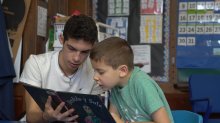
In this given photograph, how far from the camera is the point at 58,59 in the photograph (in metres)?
1.83

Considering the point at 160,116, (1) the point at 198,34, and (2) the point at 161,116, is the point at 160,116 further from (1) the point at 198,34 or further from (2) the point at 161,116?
(1) the point at 198,34

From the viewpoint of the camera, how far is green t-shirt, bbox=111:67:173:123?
1311 millimetres

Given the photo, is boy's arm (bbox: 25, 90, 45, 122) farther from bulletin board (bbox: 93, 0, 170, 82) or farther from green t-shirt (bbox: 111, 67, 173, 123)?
bulletin board (bbox: 93, 0, 170, 82)

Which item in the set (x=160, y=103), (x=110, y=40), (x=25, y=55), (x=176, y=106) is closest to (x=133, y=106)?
(x=160, y=103)

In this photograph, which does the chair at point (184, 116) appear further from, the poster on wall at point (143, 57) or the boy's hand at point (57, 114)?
the poster on wall at point (143, 57)

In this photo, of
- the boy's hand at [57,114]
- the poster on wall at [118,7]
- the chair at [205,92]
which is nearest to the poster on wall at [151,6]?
the poster on wall at [118,7]

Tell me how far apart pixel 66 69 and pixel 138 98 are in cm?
57

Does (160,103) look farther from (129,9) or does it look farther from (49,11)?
(129,9)

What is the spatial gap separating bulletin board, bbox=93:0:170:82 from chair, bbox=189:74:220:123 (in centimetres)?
45

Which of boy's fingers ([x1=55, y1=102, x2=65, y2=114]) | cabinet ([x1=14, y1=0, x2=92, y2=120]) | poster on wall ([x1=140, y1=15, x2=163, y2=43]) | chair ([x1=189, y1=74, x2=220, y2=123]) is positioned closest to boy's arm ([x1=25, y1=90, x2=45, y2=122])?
boy's fingers ([x1=55, y1=102, x2=65, y2=114])

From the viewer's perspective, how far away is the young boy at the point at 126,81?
135 centimetres

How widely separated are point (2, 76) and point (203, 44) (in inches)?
78.9

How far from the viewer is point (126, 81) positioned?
4.75 feet

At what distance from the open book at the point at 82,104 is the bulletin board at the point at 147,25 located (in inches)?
90.1
